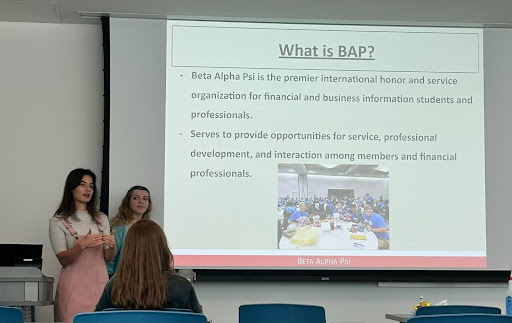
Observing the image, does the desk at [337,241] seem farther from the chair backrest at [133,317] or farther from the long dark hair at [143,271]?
the chair backrest at [133,317]

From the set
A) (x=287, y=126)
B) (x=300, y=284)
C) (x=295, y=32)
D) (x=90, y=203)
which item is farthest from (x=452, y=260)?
(x=90, y=203)

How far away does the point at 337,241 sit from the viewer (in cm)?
601

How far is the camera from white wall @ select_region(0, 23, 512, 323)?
607cm

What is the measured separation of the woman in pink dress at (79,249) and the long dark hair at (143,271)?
5.13 ft

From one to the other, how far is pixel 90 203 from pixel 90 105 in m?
1.32

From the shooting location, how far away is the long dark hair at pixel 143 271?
311 cm

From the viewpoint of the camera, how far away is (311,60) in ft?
20.2

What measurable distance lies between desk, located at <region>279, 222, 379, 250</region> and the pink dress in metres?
1.55

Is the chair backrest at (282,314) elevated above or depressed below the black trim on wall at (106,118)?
below

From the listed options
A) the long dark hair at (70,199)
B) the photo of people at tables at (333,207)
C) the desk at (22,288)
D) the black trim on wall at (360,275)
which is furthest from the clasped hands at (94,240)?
the photo of people at tables at (333,207)

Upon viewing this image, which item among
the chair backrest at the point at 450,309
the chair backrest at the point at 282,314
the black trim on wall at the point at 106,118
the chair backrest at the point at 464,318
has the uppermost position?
the black trim on wall at the point at 106,118

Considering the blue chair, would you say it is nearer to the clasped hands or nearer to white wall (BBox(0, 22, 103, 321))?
the clasped hands

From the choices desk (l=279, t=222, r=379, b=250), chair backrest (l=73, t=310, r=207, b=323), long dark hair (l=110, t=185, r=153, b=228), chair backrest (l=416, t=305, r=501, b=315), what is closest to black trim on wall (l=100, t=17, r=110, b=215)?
long dark hair (l=110, t=185, r=153, b=228)

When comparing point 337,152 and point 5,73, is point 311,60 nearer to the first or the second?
point 337,152
